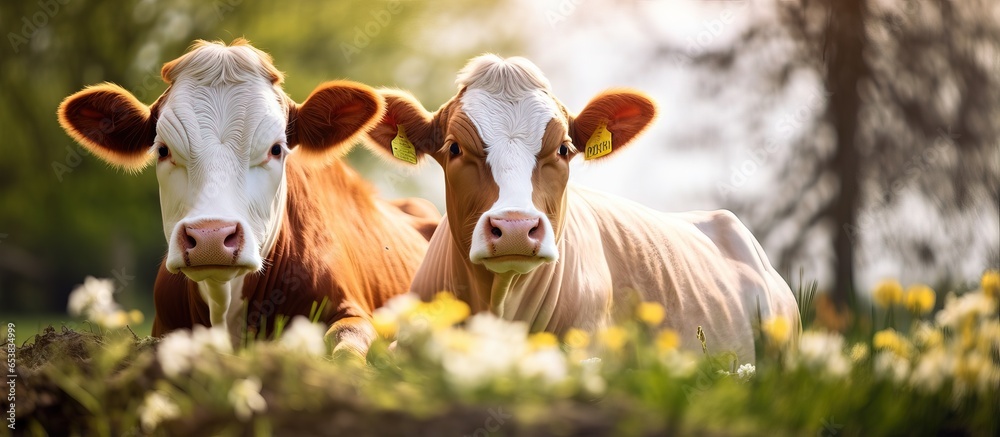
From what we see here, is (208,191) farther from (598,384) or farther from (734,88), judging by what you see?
(734,88)

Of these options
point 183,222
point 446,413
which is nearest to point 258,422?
point 446,413

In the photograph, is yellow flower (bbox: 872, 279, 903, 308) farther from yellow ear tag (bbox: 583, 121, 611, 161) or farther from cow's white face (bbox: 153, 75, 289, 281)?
cow's white face (bbox: 153, 75, 289, 281)

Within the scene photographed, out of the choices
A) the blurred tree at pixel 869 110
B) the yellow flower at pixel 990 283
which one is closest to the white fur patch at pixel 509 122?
the yellow flower at pixel 990 283

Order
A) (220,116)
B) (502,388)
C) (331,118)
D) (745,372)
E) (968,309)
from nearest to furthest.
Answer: (502,388)
(968,309)
(745,372)
(220,116)
(331,118)

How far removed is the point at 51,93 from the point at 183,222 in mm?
16546

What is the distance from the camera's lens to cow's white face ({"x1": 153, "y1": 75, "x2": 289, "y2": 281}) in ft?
15.9

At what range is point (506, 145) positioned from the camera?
498 cm

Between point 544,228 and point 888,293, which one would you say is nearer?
point 888,293

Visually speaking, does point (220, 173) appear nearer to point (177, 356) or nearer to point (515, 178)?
point (515, 178)

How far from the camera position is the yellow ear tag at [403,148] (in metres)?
5.56

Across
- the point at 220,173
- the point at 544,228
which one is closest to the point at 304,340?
the point at 544,228

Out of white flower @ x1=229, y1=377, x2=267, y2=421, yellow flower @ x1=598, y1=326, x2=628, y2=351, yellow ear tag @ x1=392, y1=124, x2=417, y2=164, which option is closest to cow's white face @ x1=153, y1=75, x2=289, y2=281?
yellow ear tag @ x1=392, y1=124, x2=417, y2=164

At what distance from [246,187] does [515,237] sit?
1.51 metres

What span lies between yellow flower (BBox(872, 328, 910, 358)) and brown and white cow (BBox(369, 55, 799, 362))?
54cm
